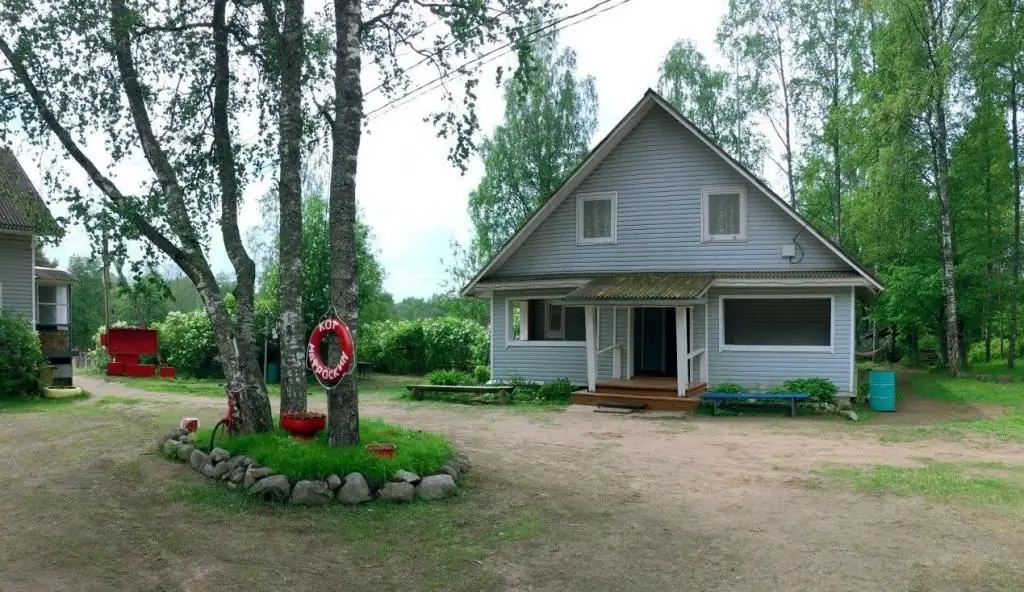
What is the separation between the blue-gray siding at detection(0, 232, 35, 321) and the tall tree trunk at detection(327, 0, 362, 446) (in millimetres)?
16148

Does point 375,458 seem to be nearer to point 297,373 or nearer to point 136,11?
point 297,373

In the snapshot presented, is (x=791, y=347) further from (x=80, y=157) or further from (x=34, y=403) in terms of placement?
(x=34, y=403)

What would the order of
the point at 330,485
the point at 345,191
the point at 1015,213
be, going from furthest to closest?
the point at 1015,213
the point at 345,191
the point at 330,485

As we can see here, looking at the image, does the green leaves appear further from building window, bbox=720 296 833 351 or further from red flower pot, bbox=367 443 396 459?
red flower pot, bbox=367 443 396 459

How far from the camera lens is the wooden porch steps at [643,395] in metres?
15.6

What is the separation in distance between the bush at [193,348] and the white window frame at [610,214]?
13639 millimetres

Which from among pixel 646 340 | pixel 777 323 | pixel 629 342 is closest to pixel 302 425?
pixel 629 342

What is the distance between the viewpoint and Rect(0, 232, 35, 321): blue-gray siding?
20.0 meters

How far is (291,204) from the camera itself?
9.22 m

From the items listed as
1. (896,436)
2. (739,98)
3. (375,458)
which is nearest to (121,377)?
(375,458)

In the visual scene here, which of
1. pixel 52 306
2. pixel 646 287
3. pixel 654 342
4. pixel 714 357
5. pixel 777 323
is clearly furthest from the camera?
pixel 52 306

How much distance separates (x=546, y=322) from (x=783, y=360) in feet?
19.5

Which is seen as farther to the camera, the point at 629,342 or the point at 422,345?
the point at 422,345

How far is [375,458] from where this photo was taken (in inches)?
302
